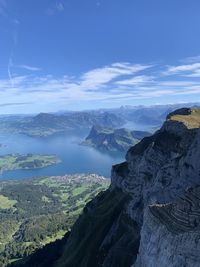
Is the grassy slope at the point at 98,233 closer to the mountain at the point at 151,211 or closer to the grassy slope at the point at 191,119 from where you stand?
the mountain at the point at 151,211

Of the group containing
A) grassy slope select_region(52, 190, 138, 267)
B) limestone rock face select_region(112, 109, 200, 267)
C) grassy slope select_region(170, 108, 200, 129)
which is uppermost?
grassy slope select_region(170, 108, 200, 129)

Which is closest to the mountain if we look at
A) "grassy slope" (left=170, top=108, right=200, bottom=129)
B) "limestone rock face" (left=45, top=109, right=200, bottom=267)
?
"limestone rock face" (left=45, top=109, right=200, bottom=267)

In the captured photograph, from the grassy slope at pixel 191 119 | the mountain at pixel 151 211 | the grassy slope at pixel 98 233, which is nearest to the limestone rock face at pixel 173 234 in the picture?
the mountain at pixel 151 211

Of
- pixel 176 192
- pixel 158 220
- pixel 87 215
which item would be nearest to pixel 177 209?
pixel 158 220

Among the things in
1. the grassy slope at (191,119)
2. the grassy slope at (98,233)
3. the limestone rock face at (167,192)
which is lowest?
the grassy slope at (98,233)

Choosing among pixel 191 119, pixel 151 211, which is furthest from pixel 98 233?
pixel 151 211

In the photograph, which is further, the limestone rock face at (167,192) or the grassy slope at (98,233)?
the grassy slope at (98,233)

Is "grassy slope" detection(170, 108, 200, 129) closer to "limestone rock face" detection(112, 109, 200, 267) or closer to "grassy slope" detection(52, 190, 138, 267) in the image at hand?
"limestone rock face" detection(112, 109, 200, 267)

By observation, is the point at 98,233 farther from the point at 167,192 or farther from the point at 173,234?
the point at 173,234
